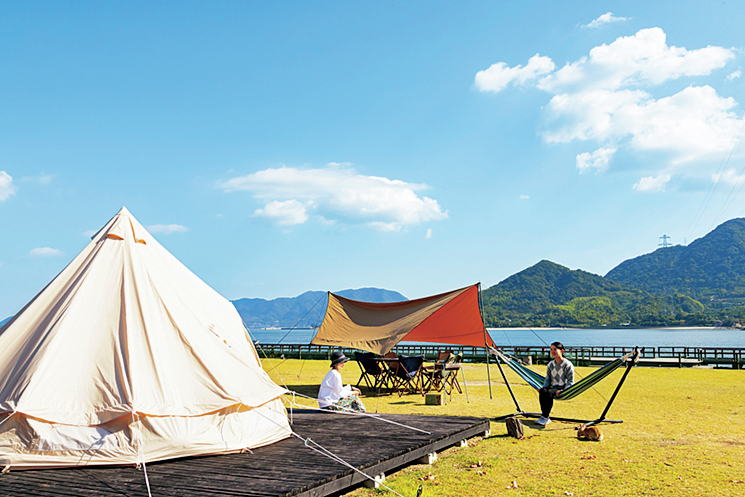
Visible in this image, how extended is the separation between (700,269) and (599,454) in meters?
143

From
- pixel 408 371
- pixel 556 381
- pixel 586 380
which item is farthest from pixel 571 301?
pixel 586 380

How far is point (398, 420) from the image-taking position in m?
6.26

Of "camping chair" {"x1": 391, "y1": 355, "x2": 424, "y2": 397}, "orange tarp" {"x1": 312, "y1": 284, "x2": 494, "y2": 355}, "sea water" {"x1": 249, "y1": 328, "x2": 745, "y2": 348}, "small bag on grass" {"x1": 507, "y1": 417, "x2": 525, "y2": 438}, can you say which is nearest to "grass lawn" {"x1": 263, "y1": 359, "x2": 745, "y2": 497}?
"small bag on grass" {"x1": 507, "y1": 417, "x2": 525, "y2": 438}

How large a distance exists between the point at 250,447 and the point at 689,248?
159094 millimetres

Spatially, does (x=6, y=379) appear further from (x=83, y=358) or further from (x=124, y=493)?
(x=124, y=493)

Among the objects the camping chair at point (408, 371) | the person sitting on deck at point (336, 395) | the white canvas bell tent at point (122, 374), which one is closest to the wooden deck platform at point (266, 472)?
the white canvas bell tent at point (122, 374)

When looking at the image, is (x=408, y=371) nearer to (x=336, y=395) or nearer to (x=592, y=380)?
(x=336, y=395)

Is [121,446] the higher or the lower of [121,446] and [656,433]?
the higher

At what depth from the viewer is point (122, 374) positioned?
13.7 feet

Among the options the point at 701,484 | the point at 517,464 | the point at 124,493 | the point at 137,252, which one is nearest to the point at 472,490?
the point at 517,464

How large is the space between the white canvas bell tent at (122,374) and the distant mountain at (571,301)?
7002 cm

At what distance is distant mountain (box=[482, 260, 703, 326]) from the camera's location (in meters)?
80.9

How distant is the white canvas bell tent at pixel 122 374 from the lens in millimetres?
3941

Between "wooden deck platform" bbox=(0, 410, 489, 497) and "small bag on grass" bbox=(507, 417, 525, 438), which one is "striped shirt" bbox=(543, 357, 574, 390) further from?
"wooden deck platform" bbox=(0, 410, 489, 497)
